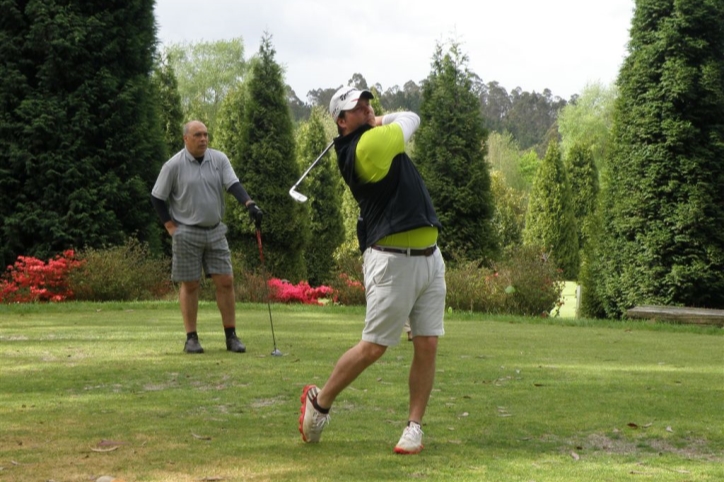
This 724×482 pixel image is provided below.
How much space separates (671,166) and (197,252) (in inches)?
453

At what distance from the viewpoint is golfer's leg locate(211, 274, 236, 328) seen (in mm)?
8828

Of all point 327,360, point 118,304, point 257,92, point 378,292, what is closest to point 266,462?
point 378,292

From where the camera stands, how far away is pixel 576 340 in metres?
11.1

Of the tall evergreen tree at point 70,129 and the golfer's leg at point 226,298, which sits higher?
the tall evergreen tree at point 70,129

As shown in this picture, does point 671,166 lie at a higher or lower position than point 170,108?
lower

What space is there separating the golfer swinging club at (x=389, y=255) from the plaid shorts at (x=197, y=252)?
12.5ft

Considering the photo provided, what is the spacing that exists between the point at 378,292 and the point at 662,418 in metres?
2.28

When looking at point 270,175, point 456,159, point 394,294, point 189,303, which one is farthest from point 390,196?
point 270,175

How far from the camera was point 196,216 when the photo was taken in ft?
28.5

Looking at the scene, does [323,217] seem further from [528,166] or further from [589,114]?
[528,166]

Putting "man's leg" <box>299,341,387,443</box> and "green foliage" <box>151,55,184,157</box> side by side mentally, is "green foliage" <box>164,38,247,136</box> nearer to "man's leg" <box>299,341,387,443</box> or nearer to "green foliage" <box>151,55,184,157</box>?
"green foliage" <box>151,55,184,157</box>

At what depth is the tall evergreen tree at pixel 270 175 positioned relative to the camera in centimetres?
2358

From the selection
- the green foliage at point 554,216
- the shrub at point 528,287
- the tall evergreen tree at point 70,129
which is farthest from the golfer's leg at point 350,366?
the green foliage at point 554,216

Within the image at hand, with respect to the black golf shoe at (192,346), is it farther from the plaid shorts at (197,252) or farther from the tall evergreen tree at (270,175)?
the tall evergreen tree at (270,175)
